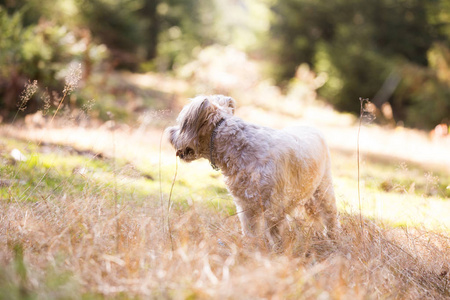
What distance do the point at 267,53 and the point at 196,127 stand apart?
694 inches

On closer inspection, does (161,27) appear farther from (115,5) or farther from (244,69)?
(244,69)

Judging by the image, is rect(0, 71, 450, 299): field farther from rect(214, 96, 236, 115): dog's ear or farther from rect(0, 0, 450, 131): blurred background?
rect(0, 0, 450, 131): blurred background

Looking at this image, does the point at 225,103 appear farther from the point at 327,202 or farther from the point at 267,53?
the point at 267,53

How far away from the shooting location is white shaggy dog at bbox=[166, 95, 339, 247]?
3850 millimetres

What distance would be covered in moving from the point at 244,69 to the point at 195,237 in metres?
12.7

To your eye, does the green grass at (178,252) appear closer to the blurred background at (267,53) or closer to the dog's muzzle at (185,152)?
the dog's muzzle at (185,152)

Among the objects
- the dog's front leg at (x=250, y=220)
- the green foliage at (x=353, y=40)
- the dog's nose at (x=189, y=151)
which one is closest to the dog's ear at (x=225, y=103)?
the dog's nose at (x=189, y=151)

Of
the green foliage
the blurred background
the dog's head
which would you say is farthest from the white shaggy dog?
the green foliage

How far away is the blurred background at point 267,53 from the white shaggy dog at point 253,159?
677 cm

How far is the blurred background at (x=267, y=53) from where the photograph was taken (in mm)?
13188

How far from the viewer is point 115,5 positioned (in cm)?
1945

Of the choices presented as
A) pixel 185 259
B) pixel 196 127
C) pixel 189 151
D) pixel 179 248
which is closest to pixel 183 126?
pixel 196 127

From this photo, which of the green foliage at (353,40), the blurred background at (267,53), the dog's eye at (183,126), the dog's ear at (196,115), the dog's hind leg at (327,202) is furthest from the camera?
the green foliage at (353,40)

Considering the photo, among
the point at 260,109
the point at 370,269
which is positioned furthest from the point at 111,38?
the point at 370,269
